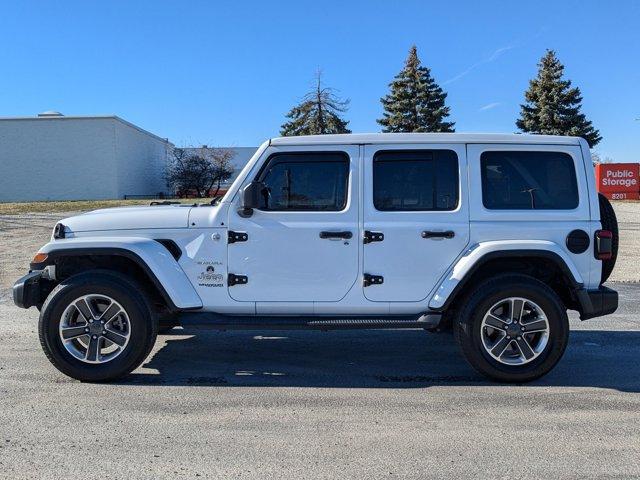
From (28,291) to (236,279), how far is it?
180 cm

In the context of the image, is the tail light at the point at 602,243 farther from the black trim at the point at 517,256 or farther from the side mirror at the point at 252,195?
the side mirror at the point at 252,195

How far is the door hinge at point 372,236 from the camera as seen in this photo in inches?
179

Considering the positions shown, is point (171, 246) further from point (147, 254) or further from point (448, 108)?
point (448, 108)

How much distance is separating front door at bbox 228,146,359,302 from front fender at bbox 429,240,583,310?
802mm

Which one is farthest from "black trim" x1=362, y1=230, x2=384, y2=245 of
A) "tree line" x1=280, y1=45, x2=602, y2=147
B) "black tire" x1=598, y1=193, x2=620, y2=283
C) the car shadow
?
"tree line" x1=280, y1=45, x2=602, y2=147

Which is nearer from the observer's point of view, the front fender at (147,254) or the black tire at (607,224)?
the front fender at (147,254)

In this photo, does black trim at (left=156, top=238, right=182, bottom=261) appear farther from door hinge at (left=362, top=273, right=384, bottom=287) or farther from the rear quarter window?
the rear quarter window

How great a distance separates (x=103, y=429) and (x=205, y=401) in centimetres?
78

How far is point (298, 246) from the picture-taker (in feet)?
15.0

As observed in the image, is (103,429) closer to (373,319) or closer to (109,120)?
(373,319)

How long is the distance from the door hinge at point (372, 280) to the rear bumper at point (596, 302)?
1.64 m

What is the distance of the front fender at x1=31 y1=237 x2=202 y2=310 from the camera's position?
4.51 meters

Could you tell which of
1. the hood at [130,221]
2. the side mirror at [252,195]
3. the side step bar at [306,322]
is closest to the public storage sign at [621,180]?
the side step bar at [306,322]

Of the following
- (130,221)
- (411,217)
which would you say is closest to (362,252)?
(411,217)
